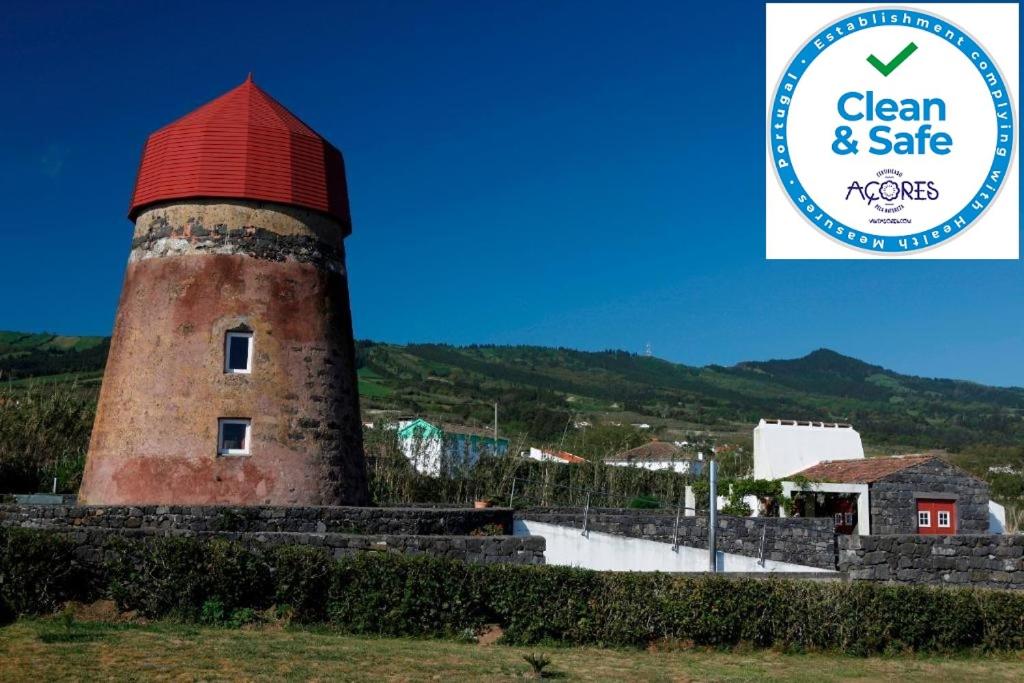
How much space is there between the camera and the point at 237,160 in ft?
61.8

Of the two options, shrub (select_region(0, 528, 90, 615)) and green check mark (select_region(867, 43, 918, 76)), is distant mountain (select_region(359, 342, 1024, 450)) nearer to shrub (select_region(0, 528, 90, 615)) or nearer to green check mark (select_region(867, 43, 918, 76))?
green check mark (select_region(867, 43, 918, 76))

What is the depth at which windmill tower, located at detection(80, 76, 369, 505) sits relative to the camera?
58.6 ft

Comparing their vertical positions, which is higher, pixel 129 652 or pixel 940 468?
pixel 940 468

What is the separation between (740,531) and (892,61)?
1048cm

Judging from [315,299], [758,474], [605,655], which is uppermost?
[315,299]

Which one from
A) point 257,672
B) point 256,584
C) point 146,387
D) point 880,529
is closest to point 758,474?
point 880,529

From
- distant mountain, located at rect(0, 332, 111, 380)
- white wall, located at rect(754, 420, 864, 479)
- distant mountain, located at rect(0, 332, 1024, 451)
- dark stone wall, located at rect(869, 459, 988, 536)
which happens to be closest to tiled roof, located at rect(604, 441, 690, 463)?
distant mountain, located at rect(0, 332, 1024, 451)

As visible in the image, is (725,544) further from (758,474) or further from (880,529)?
(758,474)

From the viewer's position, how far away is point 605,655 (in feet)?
38.9

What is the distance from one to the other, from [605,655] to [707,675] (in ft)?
4.74

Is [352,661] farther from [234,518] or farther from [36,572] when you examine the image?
[234,518]

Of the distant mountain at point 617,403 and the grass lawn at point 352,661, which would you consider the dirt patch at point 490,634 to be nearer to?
the grass lawn at point 352,661

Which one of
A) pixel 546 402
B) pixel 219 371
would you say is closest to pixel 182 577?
pixel 219 371

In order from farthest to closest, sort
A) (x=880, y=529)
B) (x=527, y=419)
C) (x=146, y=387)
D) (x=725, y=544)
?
(x=527, y=419)
(x=880, y=529)
(x=725, y=544)
(x=146, y=387)
